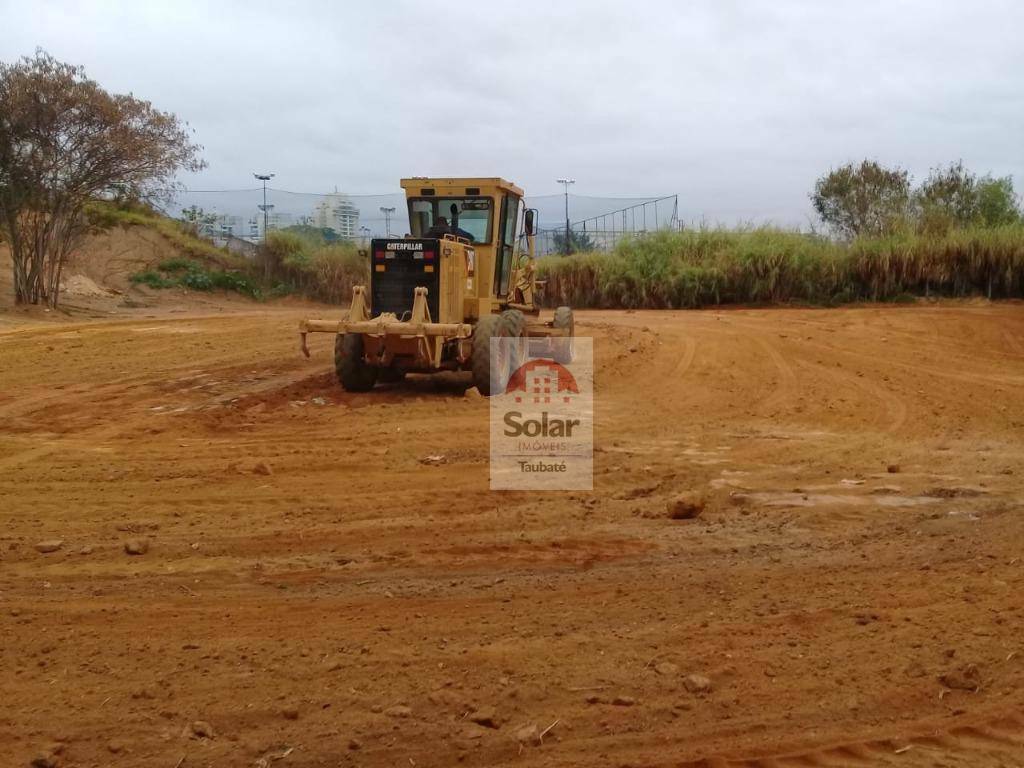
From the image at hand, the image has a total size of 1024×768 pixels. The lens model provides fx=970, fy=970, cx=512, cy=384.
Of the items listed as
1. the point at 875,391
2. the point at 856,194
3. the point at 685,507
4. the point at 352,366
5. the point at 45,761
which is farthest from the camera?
the point at 856,194

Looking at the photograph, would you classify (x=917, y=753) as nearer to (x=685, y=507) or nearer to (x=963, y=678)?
(x=963, y=678)

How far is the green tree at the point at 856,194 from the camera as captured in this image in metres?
30.5

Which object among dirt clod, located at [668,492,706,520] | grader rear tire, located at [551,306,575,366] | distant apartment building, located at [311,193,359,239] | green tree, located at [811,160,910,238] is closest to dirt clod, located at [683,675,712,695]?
dirt clod, located at [668,492,706,520]

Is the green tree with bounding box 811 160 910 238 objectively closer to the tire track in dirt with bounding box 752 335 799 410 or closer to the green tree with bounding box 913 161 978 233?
the green tree with bounding box 913 161 978 233

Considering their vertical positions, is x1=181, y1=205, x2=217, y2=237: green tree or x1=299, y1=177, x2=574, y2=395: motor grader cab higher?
x1=181, y1=205, x2=217, y2=237: green tree

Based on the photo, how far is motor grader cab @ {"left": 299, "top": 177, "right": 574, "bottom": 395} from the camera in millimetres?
11172

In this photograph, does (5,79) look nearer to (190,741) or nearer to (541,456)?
(541,456)

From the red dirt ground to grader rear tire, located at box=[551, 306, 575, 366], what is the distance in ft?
10.3

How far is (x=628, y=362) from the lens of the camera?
14.2 metres

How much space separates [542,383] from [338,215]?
28.6 meters

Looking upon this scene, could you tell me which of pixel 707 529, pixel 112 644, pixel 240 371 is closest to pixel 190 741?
pixel 112 644

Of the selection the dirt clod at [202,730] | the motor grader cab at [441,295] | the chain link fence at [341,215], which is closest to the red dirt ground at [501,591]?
the dirt clod at [202,730]

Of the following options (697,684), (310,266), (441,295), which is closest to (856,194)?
(310,266)

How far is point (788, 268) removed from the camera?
75.0ft
